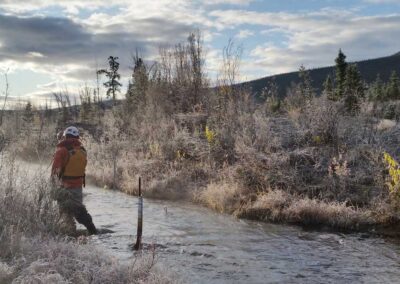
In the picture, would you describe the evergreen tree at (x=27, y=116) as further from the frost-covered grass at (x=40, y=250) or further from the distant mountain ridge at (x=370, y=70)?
the distant mountain ridge at (x=370, y=70)

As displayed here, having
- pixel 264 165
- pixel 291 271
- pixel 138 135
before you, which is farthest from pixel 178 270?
pixel 138 135

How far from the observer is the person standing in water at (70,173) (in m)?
9.70

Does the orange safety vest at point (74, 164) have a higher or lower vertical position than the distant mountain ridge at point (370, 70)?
lower

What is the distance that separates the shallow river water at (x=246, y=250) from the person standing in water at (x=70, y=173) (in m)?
0.77

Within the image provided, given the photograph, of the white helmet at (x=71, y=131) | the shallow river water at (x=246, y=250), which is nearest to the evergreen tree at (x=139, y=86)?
the shallow river water at (x=246, y=250)

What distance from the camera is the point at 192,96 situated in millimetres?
26406

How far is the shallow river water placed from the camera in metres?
8.38

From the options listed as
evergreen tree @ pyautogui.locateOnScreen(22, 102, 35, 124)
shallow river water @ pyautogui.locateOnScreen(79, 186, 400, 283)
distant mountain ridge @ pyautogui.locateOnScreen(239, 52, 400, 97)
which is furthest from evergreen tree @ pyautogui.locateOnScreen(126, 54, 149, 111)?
distant mountain ridge @ pyautogui.locateOnScreen(239, 52, 400, 97)

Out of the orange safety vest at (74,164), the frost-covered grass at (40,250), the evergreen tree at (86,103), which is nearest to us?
the frost-covered grass at (40,250)

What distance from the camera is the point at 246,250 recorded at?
1002 centimetres

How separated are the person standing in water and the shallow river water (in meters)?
0.77

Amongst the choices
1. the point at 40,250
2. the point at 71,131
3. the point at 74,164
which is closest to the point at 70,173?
the point at 74,164

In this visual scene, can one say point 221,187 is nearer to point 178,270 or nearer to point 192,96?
point 178,270

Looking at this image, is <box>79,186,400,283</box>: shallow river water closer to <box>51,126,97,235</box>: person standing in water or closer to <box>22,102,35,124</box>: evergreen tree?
<box>51,126,97,235</box>: person standing in water
